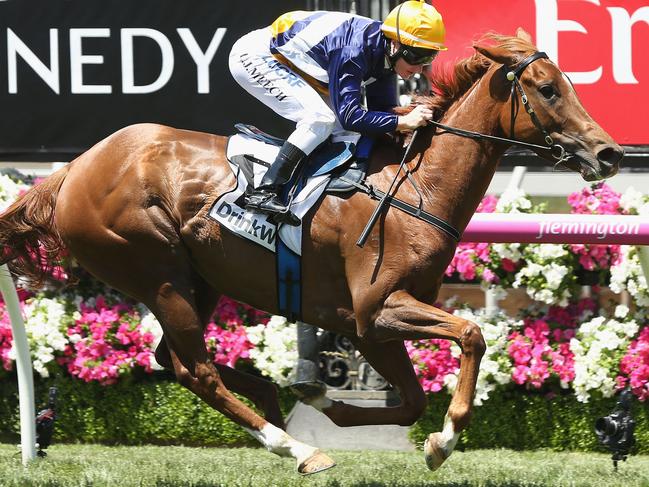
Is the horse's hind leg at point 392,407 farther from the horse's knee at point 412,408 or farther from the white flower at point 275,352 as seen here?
the white flower at point 275,352

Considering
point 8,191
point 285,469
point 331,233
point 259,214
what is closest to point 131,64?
point 8,191

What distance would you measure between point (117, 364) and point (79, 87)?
5.33 feet

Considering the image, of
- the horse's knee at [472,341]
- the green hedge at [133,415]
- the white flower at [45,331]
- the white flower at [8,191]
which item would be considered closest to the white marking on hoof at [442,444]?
the horse's knee at [472,341]

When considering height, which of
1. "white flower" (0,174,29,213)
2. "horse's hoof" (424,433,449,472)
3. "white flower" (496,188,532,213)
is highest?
"white flower" (496,188,532,213)

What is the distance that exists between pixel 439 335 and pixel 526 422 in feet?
7.25

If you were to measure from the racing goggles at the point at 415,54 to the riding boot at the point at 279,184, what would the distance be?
60 centimetres

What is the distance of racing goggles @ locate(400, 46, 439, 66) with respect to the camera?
494 cm

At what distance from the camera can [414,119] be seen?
501 centimetres

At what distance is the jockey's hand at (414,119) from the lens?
16.4 ft

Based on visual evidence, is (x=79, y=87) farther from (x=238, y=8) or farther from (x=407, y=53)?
(x=407, y=53)

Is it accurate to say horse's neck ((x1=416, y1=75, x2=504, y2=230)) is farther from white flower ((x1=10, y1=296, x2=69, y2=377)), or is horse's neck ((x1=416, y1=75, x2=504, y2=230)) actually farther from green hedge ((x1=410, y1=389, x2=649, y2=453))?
white flower ((x1=10, y1=296, x2=69, y2=377))

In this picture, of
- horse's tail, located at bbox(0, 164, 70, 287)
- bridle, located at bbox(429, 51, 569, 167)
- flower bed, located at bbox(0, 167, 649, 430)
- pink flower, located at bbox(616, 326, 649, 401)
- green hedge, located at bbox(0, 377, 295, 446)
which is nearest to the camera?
bridle, located at bbox(429, 51, 569, 167)

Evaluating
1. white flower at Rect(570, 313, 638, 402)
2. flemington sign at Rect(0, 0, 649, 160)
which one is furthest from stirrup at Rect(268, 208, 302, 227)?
white flower at Rect(570, 313, 638, 402)

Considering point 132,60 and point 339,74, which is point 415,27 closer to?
point 339,74
